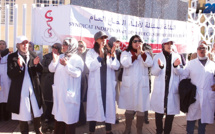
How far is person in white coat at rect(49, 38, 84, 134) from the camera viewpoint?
3920mm

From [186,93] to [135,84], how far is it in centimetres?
96

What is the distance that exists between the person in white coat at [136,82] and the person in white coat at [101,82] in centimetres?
29

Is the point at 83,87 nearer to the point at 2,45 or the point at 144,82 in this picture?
the point at 144,82

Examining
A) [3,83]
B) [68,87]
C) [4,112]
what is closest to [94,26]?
[68,87]

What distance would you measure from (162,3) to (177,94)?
3.33 meters

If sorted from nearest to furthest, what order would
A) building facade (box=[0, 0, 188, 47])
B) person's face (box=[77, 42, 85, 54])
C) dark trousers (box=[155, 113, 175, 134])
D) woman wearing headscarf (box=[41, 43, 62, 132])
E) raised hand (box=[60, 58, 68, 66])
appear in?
raised hand (box=[60, 58, 68, 66]), dark trousers (box=[155, 113, 175, 134]), person's face (box=[77, 42, 85, 54]), woman wearing headscarf (box=[41, 43, 62, 132]), building facade (box=[0, 0, 188, 47])

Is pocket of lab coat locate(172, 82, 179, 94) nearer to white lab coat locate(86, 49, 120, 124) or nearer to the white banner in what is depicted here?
white lab coat locate(86, 49, 120, 124)

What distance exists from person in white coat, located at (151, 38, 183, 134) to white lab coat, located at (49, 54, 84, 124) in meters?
1.46

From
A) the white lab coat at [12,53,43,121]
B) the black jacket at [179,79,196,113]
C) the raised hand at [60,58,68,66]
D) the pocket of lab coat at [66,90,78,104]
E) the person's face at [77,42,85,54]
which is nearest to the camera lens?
the raised hand at [60,58,68,66]

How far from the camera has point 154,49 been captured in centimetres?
627

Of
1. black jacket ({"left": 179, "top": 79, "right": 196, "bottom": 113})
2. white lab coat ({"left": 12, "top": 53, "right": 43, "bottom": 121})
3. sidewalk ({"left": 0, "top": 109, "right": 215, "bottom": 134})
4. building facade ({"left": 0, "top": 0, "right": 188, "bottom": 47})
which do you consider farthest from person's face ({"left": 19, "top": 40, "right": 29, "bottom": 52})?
black jacket ({"left": 179, "top": 79, "right": 196, "bottom": 113})

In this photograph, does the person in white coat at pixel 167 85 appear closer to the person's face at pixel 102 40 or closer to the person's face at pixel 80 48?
the person's face at pixel 102 40

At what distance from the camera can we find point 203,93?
164 inches

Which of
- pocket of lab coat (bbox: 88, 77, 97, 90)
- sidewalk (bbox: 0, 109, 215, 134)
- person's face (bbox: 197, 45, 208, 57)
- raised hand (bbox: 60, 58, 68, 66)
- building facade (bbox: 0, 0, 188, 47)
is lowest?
sidewalk (bbox: 0, 109, 215, 134)
